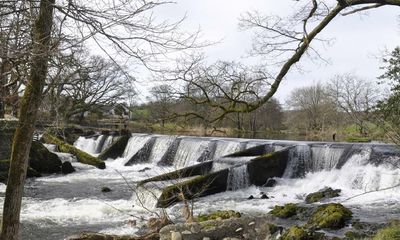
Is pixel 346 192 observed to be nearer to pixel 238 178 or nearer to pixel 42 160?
pixel 238 178

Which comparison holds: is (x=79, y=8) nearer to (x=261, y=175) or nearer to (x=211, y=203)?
(x=211, y=203)

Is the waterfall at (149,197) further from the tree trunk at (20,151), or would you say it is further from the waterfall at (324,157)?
the tree trunk at (20,151)

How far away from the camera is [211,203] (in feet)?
44.4

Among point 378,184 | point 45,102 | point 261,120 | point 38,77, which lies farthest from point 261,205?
point 261,120

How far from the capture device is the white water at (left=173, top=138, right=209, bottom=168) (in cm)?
2149

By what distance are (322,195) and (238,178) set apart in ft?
9.33

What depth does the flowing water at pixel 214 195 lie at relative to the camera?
11352 millimetres

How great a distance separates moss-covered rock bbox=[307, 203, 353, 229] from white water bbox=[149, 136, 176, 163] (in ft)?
41.6

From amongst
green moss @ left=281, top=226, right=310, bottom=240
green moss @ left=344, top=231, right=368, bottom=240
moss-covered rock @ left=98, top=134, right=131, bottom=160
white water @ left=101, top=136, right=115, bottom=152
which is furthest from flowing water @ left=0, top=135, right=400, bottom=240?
white water @ left=101, top=136, right=115, bottom=152

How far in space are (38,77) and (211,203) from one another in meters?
8.84

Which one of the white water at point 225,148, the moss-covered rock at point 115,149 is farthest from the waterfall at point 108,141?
the white water at point 225,148

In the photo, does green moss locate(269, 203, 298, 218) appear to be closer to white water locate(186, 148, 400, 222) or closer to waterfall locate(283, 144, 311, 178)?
white water locate(186, 148, 400, 222)

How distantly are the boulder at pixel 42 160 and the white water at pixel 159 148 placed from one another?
5119 mm

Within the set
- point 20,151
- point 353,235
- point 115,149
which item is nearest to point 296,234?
point 353,235
